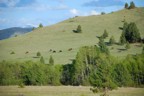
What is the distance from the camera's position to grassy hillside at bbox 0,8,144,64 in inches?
5207

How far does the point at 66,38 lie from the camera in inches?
6467

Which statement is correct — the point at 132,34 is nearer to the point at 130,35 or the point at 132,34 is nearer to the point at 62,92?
the point at 130,35

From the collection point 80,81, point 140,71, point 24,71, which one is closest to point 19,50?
point 24,71

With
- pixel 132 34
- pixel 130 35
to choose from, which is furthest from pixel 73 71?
pixel 132 34

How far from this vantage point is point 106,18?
639 ft

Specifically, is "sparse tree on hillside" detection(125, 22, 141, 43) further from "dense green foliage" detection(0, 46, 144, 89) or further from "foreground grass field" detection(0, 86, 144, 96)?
"foreground grass field" detection(0, 86, 144, 96)

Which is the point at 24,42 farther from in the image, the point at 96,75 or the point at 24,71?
the point at 96,75

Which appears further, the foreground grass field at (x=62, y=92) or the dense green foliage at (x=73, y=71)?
the dense green foliage at (x=73, y=71)

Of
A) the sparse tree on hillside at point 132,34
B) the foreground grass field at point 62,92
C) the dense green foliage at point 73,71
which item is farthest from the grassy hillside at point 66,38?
the foreground grass field at point 62,92

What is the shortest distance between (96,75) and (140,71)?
46.1 meters

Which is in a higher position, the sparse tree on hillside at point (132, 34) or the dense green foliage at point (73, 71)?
the sparse tree on hillside at point (132, 34)

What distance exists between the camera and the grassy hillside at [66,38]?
434 feet

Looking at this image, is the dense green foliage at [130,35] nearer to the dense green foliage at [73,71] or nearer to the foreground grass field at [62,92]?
the dense green foliage at [73,71]

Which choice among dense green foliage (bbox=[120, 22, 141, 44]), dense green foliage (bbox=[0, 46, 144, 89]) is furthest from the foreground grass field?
dense green foliage (bbox=[120, 22, 141, 44])
